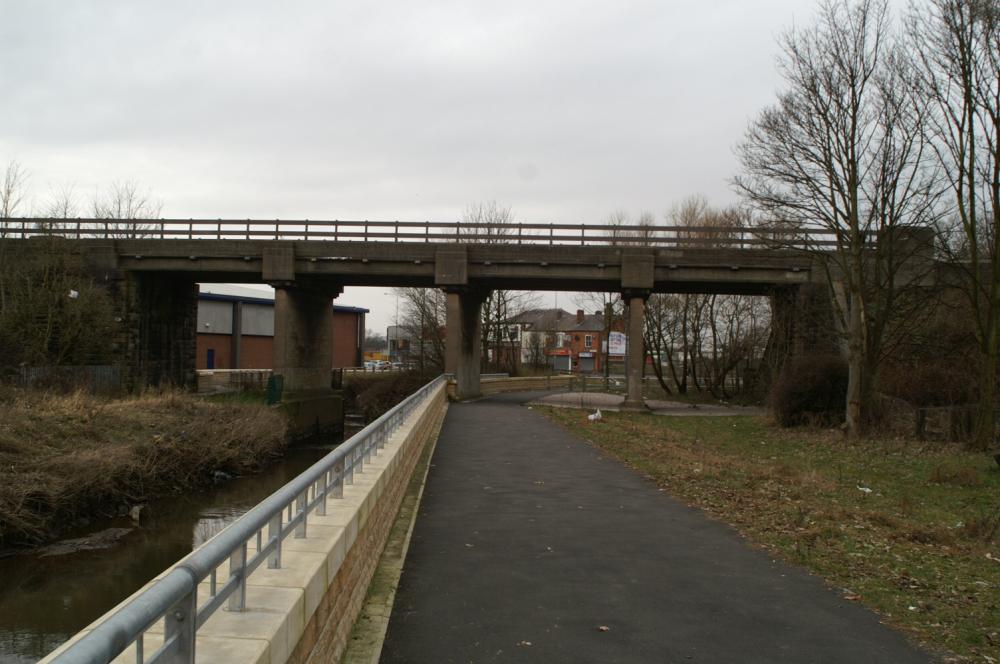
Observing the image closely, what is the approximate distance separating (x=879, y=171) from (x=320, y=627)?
21160mm

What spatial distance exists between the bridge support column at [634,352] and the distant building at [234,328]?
34.7m

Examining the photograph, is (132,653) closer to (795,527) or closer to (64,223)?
(795,527)

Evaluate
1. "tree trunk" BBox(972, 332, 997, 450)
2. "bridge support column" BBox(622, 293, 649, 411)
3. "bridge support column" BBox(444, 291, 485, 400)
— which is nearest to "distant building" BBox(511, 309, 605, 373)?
"bridge support column" BBox(444, 291, 485, 400)

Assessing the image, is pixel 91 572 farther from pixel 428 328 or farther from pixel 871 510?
pixel 428 328

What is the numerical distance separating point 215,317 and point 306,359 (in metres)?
28.0

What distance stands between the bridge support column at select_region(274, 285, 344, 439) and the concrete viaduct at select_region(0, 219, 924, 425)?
0.08 m

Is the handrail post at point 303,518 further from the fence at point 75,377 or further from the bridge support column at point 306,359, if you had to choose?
the bridge support column at point 306,359

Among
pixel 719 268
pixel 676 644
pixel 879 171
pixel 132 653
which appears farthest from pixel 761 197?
pixel 132 653

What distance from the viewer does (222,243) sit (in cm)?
3262

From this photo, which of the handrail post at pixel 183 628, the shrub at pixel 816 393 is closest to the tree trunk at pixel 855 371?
the shrub at pixel 816 393

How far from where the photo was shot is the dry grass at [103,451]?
14.7m

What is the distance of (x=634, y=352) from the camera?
32656 mm

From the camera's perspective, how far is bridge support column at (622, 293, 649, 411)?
107 ft

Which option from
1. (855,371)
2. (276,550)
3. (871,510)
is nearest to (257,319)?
(855,371)
